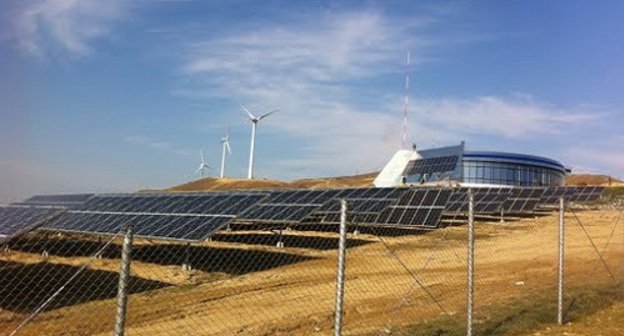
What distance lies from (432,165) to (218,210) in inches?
1756

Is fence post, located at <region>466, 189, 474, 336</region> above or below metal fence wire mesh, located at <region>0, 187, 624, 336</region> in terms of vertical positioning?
above

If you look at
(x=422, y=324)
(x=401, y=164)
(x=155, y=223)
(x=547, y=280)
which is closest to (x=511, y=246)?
(x=547, y=280)

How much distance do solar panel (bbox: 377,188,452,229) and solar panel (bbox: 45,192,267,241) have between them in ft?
25.7

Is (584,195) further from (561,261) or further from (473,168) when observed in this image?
(561,261)

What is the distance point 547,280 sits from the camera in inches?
559

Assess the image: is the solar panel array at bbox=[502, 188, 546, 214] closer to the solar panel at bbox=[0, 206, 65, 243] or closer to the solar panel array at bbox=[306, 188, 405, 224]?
the solar panel array at bbox=[306, 188, 405, 224]

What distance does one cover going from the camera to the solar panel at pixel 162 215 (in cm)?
1573

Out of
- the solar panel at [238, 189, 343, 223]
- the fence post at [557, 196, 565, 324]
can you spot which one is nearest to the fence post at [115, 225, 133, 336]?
the fence post at [557, 196, 565, 324]

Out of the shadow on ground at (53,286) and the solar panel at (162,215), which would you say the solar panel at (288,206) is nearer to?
the solar panel at (162,215)

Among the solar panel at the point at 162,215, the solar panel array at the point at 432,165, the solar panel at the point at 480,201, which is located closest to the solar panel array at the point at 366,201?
the solar panel at the point at 480,201

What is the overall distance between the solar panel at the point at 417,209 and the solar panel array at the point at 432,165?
28326 millimetres

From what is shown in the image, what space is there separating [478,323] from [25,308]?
30.5ft

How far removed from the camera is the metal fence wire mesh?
9672 millimetres

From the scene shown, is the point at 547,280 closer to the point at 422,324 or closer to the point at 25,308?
the point at 422,324
